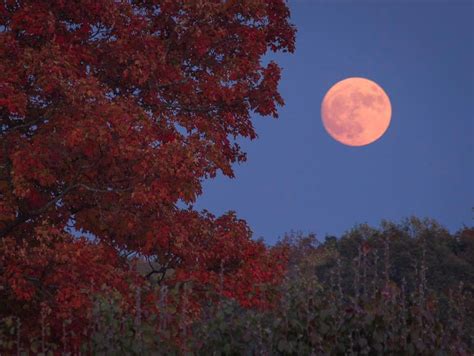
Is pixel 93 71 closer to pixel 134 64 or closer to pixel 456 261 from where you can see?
pixel 134 64

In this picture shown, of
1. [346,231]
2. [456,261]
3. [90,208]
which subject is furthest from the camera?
[346,231]

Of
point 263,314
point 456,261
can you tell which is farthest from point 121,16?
point 456,261

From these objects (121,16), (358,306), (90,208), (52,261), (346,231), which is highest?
(346,231)

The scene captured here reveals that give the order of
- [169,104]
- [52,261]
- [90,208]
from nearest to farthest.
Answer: [52,261]
[90,208]
[169,104]

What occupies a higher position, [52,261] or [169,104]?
[169,104]

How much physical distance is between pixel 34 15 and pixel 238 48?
572 centimetres

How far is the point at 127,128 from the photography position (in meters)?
16.7

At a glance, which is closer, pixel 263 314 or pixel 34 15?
pixel 263 314

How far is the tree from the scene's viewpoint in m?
16.7

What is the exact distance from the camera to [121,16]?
19.4 m

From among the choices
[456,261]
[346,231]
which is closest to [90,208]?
[456,261]

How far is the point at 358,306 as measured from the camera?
1166cm

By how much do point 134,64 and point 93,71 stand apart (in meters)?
1.28

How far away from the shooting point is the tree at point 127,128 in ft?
54.9
